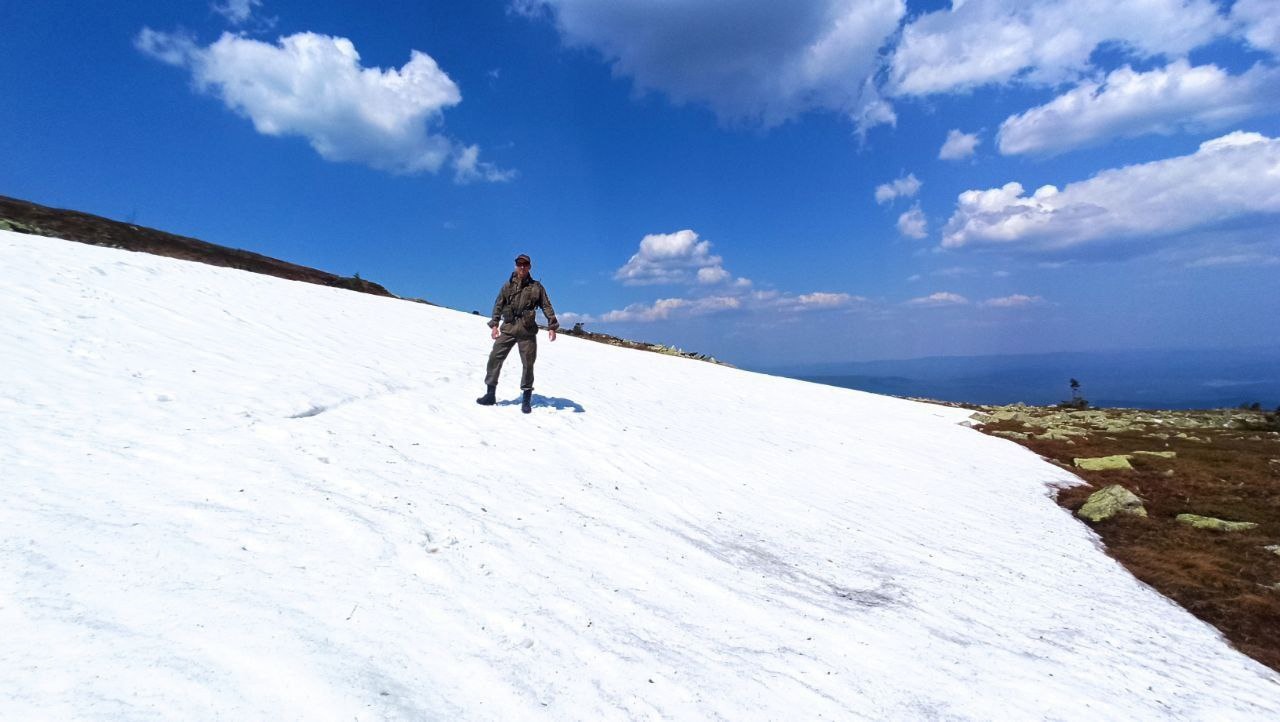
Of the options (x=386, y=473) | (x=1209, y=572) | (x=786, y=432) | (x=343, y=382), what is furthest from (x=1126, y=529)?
(x=343, y=382)

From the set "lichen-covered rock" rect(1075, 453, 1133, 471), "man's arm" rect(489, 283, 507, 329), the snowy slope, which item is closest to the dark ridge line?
the snowy slope

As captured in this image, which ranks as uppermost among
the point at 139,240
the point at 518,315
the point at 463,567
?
the point at 139,240

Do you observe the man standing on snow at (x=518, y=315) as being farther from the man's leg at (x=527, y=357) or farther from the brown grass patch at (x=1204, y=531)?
the brown grass patch at (x=1204, y=531)

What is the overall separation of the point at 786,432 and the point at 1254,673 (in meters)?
11.4

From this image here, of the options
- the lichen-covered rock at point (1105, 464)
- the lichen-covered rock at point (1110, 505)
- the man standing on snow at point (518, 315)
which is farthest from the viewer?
the lichen-covered rock at point (1105, 464)

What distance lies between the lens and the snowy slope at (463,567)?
362cm

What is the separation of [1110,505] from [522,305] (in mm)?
14633

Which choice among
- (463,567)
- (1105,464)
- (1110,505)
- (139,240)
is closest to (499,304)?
(463,567)

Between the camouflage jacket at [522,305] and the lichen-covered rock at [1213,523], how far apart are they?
589 inches

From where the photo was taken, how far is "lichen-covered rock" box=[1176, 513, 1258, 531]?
11.5m

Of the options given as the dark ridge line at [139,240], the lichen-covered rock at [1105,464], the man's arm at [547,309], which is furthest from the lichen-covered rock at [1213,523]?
the dark ridge line at [139,240]

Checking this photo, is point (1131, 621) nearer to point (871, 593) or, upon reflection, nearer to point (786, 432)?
point (871, 593)

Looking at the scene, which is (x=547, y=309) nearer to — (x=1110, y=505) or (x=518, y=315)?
(x=518, y=315)

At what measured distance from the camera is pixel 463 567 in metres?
5.42
